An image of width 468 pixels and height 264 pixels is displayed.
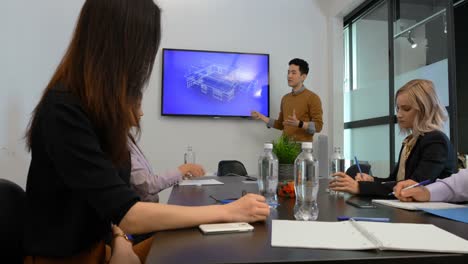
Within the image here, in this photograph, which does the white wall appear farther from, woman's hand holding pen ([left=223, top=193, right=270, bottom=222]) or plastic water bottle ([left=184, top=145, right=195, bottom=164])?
woman's hand holding pen ([left=223, top=193, right=270, bottom=222])

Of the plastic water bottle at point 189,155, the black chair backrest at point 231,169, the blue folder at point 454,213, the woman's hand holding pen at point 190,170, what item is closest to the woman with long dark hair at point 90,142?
the blue folder at point 454,213

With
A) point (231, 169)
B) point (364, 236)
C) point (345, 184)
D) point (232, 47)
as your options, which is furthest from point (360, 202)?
point (232, 47)

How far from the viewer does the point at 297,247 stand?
0.64 metres

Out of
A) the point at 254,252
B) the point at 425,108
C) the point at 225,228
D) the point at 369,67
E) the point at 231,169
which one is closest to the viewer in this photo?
the point at 254,252

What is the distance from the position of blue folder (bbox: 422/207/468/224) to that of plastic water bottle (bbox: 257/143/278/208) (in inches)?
18.7

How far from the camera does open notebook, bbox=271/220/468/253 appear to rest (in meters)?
0.63

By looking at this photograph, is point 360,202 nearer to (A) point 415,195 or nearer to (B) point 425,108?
(A) point 415,195

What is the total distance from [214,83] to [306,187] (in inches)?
114

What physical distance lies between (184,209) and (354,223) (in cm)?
39

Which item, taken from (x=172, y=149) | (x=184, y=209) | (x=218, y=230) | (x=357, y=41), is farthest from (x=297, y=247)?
(x=357, y=41)

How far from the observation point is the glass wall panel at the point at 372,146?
3598 millimetres

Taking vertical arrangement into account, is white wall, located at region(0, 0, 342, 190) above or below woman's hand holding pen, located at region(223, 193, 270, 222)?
above

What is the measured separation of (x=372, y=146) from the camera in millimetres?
Result: 3816

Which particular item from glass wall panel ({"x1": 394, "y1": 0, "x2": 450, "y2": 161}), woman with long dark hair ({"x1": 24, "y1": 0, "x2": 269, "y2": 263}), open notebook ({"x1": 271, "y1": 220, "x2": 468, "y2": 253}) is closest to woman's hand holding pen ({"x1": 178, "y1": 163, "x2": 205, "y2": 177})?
woman with long dark hair ({"x1": 24, "y1": 0, "x2": 269, "y2": 263})
